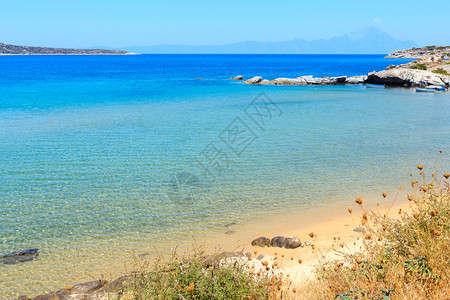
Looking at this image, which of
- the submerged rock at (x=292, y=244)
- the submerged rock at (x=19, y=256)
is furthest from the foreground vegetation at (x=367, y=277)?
the submerged rock at (x=19, y=256)

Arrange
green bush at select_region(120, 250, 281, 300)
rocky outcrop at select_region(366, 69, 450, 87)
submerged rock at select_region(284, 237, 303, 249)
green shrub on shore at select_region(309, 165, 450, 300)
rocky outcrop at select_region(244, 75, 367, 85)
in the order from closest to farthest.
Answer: green shrub on shore at select_region(309, 165, 450, 300) < green bush at select_region(120, 250, 281, 300) < submerged rock at select_region(284, 237, 303, 249) < rocky outcrop at select_region(366, 69, 450, 87) < rocky outcrop at select_region(244, 75, 367, 85)

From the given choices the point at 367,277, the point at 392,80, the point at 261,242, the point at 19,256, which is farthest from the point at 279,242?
the point at 392,80

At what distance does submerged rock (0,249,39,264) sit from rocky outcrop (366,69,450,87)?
2397 inches

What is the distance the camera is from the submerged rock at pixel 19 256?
909 cm

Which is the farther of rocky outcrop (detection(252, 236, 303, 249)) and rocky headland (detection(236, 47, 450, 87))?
rocky headland (detection(236, 47, 450, 87))

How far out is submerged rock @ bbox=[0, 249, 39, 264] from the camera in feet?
29.8

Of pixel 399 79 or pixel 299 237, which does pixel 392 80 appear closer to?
pixel 399 79

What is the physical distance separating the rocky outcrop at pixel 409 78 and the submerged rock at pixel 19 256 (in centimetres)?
6088

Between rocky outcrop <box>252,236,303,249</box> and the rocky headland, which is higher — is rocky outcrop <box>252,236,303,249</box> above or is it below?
below

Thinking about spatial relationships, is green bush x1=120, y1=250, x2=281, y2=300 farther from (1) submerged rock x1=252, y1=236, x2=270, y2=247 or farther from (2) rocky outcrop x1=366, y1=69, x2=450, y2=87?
(2) rocky outcrop x1=366, y1=69, x2=450, y2=87

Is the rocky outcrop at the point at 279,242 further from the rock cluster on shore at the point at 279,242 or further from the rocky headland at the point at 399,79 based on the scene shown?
the rocky headland at the point at 399,79

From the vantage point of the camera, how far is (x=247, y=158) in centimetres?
1806

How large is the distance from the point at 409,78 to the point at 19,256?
62.5 meters

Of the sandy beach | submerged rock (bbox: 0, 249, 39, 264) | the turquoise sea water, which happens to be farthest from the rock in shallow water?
submerged rock (bbox: 0, 249, 39, 264)
